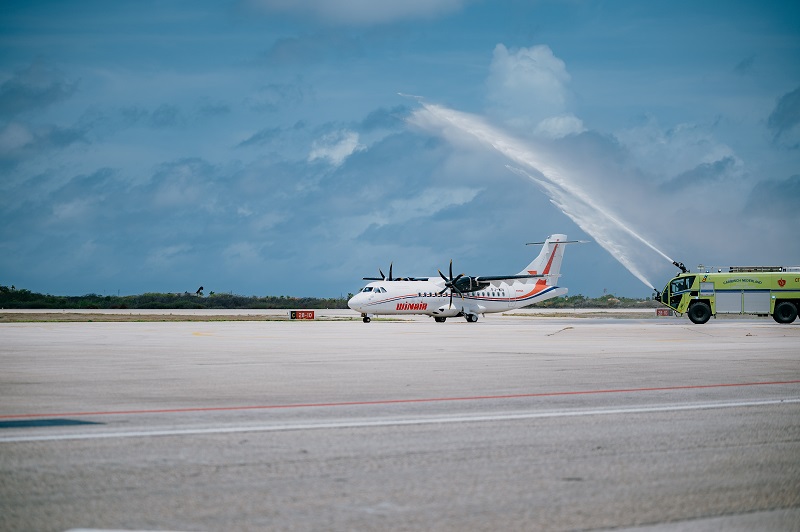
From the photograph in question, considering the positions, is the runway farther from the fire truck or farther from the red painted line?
the fire truck

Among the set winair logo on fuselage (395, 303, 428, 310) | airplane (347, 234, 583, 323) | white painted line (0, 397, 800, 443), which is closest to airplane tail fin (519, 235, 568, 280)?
airplane (347, 234, 583, 323)

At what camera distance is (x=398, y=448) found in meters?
10.0

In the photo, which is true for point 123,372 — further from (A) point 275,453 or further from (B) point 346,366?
(A) point 275,453

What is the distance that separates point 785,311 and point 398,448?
182 feet

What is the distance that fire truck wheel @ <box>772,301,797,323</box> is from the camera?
59562 mm

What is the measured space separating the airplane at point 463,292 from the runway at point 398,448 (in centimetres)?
4556

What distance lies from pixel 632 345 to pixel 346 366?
1435 cm

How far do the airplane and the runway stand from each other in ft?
149

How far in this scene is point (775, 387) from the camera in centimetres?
1752

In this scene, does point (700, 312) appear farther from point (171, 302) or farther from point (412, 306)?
point (171, 302)

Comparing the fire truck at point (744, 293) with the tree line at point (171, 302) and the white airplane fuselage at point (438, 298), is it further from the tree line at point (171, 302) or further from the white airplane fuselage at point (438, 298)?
the tree line at point (171, 302)

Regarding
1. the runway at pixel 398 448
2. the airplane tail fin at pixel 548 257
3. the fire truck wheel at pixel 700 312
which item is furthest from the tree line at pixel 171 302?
the runway at pixel 398 448

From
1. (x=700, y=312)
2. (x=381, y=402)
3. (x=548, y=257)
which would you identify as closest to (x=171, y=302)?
(x=548, y=257)

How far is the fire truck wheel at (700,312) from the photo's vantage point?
6084 centimetres
